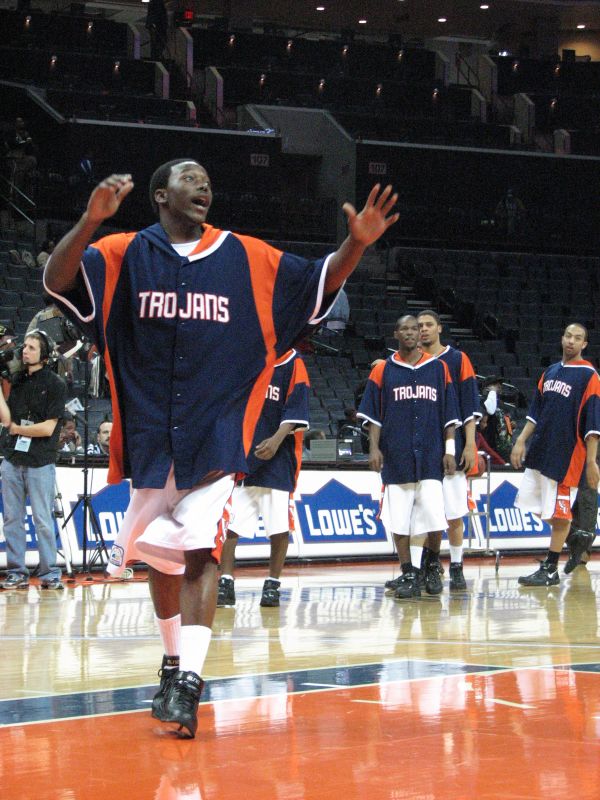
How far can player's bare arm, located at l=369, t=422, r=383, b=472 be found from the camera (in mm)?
9805

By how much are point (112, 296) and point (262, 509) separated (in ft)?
16.5

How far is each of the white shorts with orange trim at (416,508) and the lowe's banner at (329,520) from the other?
1.76m

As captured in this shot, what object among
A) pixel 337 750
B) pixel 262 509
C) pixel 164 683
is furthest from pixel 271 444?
pixel 337 750

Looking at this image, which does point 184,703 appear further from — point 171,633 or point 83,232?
point 83,232

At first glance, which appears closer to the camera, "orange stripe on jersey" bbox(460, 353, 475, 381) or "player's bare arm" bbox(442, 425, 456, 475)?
"player's bare arm" bbox(442, 425, 456, 475)

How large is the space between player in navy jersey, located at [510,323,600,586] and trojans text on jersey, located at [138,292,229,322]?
666cm

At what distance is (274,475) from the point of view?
9.38 meters

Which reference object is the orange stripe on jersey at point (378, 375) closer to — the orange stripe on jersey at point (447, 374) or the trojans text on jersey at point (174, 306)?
the orange stripe on jersey at point (447, 374)

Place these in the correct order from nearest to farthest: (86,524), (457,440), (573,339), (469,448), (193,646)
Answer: (193,646), (469,448), (457,440), (573,339), (86,524)

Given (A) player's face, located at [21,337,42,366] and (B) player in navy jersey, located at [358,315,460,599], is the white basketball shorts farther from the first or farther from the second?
(A) player's face, located at [21,337,42,366]

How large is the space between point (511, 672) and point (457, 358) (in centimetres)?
489

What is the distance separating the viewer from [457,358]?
1041 cm

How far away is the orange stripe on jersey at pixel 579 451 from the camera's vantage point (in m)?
11.1

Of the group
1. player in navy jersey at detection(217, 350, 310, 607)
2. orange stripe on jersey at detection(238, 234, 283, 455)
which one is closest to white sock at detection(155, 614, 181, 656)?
orange stripe on jersey at detection(238, 234, 283, 455)
